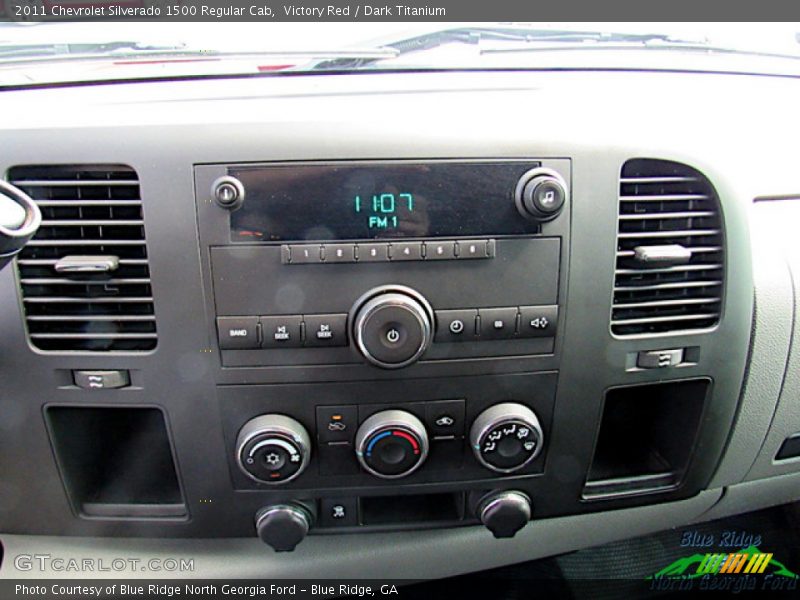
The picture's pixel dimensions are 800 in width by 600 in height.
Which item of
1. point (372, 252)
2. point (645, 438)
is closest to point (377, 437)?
point (372, 252)

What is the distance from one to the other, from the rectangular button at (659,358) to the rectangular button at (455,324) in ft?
1.24

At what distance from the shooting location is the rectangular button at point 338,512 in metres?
1.41

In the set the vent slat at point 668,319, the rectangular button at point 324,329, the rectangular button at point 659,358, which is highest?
the rectangular button at point 324,329

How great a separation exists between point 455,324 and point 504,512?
436 mm

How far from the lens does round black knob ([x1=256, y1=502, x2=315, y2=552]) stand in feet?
4.40

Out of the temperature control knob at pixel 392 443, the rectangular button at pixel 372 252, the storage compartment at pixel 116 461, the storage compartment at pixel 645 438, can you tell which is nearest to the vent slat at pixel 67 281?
the storage compartment at pixel 116 461

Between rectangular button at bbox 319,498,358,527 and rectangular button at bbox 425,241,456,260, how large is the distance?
0.56 meters

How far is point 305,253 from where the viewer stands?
1185 mm

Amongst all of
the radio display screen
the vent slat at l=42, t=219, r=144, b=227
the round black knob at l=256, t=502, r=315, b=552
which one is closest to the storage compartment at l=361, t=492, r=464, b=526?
the round black knob at l=256, t=502, r=315, b=552

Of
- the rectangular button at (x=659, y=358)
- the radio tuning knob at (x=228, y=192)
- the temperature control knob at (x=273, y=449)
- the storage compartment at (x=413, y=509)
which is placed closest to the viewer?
the radio tuning knob at (x=228, y=192)

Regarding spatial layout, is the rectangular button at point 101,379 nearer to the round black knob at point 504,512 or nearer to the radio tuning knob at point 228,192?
the radio tuning knob at point 228,192

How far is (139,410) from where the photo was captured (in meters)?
1.40

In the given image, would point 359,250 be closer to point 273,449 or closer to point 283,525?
point 273,449

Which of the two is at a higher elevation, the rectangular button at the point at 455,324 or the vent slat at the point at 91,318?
the vent slat at the point at 91,318
